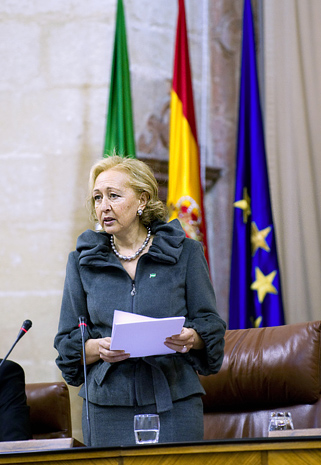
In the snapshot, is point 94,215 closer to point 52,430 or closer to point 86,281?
point 86,281

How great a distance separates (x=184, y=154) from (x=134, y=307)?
6.63ft

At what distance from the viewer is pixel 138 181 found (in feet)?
7.62

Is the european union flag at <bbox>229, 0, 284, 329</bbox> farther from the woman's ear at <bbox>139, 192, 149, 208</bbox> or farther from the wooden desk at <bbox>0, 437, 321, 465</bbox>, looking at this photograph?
the wooden desk at <bbox>0, 437, 321, 465</bbox>

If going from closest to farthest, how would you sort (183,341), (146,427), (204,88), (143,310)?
(146,427) < (183,341) < (143,310) < (204,88)

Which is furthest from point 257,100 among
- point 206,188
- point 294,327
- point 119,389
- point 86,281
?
point 119,389

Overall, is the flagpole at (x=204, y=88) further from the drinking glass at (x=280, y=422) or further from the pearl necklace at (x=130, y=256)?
the drinking glass at (x=280, y=422)

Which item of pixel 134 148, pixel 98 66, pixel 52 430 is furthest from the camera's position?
pixel 98 66

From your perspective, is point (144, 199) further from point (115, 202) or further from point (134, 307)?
point (134, 307)

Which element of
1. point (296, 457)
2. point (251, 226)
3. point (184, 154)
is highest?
point (184, 154)

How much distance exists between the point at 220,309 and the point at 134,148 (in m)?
1.20

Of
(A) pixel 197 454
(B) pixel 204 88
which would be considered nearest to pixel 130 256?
(A) pixel 197 454

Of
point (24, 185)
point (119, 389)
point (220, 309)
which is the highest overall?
point (24, 185)

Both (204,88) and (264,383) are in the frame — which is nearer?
(264,383)

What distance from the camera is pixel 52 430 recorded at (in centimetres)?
264
